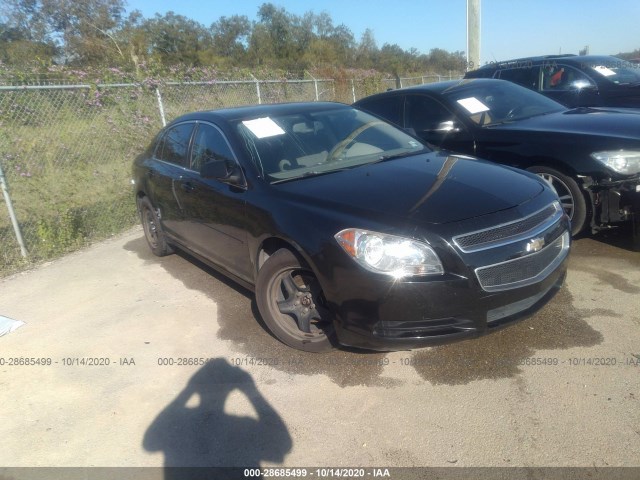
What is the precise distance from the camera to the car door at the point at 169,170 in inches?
183

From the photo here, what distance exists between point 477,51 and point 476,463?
53.0 feet

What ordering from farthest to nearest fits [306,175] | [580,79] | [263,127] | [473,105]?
1. [580,79]
2. [473,105]
3. [263,127]
4. [306,175]

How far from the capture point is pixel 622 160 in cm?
420

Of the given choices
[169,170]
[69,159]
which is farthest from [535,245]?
[69,159]

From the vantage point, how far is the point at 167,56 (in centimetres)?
3712

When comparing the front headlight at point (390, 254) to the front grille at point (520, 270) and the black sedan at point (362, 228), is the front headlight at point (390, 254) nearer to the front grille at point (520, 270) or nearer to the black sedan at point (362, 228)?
the black sedan at point (362, 228)

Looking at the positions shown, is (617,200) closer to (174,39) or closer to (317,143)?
(317,143)

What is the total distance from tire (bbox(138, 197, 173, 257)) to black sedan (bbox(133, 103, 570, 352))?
1.05 m

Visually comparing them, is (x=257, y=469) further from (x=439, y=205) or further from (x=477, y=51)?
(x=477, y=51)

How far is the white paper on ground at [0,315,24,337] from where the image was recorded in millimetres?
4180

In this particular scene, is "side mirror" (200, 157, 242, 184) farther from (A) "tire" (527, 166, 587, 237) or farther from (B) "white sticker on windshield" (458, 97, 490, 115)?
(B) "white sticker on windshield" (458, 97, 490, 115)

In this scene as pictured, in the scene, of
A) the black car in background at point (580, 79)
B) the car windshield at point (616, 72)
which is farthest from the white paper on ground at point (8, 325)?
the car windshield at point (616, 72)

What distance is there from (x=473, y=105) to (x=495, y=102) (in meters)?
0.33

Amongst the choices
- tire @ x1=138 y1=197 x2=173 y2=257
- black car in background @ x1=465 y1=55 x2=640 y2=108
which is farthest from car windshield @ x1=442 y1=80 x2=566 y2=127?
tire @ x1=138 y1=197 x2=173 y2=257
